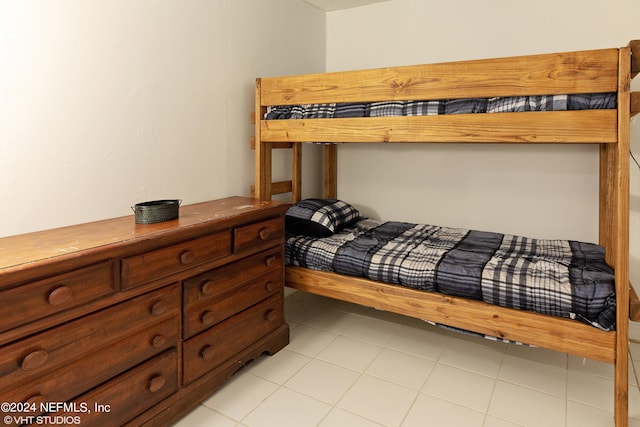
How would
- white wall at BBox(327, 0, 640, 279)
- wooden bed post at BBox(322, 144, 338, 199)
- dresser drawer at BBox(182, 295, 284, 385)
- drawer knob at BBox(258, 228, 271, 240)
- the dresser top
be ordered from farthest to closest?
wooden bed post at BBox(322, 144, 338, 199)
white wall at BBox(327, 0, 640, 279)
drawer knob at BBox(258, 228, 271, 240)
dresser drawer at BBox(182, 295, 284, 385)
the dresser top

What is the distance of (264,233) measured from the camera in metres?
2.21

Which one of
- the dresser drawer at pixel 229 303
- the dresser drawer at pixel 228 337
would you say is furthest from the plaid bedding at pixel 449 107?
the dresser drawer at pixel 228 337

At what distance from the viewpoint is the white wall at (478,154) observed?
101 inches

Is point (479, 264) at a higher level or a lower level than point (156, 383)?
higher

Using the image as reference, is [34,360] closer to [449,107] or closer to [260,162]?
[260,162]

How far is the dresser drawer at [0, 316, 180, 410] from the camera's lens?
1.28 metres

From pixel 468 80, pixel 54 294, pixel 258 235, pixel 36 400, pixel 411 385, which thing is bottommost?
pixel 411 385

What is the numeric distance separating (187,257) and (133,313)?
0.31 metres

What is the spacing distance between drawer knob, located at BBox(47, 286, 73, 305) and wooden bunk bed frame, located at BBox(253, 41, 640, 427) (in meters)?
1.38

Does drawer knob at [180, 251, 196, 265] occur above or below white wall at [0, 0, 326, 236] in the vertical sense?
below

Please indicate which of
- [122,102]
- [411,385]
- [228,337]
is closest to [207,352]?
[228,337]

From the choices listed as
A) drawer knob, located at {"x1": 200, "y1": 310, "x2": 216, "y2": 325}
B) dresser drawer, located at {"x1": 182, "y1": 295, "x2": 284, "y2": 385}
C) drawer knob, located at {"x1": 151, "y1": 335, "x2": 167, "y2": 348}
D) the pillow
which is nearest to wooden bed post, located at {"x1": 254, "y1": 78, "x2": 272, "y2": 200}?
the pillow

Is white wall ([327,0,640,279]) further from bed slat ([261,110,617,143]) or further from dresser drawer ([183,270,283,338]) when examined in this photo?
dresser drawer ([183,270,283,338])

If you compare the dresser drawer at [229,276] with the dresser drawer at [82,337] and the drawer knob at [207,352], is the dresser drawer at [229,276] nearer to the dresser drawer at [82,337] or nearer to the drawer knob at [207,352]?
the dresser drawer at [82,337]
